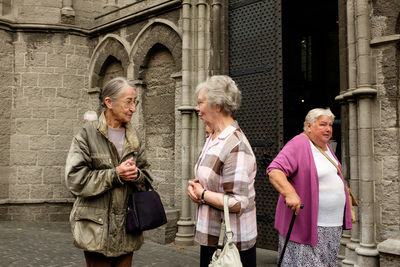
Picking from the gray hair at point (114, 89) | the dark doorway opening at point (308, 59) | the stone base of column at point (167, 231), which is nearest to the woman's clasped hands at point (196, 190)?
the gray hair at point (114, 89)

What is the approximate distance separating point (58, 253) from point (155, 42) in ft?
14.0

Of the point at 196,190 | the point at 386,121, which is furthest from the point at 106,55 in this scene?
the point at 196,190

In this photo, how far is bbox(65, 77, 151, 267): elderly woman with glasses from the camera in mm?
2225

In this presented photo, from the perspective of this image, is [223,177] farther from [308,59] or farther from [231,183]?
[308,59]

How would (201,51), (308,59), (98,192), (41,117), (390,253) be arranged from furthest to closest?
(308,59)
(41,117)
(201,51)
(390,253)
(98,192)

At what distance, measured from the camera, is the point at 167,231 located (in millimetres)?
6508

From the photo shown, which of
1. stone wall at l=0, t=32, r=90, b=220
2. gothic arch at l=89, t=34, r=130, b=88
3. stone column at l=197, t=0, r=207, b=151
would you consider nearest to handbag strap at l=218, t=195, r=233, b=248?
stone column at l=197, t=0, r=207, b=151

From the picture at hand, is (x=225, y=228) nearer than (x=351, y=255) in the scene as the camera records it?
Yes

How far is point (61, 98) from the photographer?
9.07m

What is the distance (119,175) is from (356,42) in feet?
12.5

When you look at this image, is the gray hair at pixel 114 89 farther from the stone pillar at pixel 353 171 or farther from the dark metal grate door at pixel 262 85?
the dark metal grate door at pixel 262 85

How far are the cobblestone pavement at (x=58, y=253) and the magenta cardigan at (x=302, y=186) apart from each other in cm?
253

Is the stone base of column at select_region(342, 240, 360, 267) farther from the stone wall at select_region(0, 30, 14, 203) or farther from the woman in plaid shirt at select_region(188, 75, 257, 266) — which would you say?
the stone wall at select_region(0, 30, 14, 203)

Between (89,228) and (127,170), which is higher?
(127,170)
